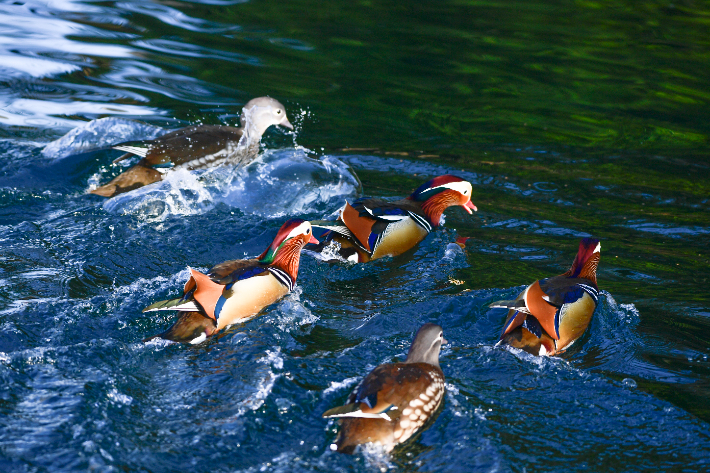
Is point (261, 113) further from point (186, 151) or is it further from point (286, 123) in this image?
→ point (186, 151)

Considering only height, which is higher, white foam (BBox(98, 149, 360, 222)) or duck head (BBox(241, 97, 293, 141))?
duck head (BBox(241, 97, 293, 141))

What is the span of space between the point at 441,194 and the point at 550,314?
2.20 m

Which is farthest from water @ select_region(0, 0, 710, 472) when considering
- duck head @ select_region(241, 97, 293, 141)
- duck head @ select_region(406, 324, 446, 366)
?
duck head @ select_region(241, 97, 293, 141)

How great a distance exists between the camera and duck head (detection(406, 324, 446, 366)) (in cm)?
415

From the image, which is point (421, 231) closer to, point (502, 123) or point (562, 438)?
point (562, 438)

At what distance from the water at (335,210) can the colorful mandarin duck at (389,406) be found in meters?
0.11

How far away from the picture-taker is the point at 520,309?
4.49 metres

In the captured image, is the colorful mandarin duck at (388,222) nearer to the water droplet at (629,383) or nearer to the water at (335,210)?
the water at (335,210)

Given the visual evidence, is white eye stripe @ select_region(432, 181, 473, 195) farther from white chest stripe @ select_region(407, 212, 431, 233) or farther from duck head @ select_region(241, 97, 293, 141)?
duck head @ select_region(241, 97, 293, 141)

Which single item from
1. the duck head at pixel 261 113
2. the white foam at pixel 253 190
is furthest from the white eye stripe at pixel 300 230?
the duck head at pixel 261 113

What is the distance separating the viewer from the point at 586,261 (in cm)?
524

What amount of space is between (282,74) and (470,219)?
454cm

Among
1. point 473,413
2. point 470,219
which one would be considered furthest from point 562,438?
point 470,219

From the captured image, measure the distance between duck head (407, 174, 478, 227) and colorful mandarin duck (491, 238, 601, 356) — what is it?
5.32 ft
